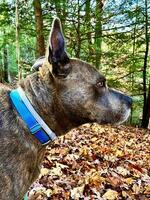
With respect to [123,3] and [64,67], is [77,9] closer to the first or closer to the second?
[123,3]

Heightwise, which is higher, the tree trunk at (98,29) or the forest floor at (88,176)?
the tree trunk at (98,29)

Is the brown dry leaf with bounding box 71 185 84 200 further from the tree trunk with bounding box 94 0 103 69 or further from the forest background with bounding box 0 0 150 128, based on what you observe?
the tree trunk with bounding box 94 0 103 69

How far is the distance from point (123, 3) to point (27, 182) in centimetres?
1194

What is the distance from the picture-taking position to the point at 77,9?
12.1 m

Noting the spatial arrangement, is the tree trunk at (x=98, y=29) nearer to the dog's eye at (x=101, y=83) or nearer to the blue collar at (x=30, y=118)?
the dog's eye at (x=101, y=83)

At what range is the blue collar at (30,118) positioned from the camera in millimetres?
2945

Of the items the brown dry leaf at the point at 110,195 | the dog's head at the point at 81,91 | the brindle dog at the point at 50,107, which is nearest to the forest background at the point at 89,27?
the brown dry leaf at the point at 110,195

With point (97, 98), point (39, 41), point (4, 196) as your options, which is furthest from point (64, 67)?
point (39, 41)

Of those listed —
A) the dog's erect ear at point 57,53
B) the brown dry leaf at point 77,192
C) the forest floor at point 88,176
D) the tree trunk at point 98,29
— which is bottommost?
the forest floor at point 88,176

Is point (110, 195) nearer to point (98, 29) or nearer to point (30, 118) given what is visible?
point (30, 118)

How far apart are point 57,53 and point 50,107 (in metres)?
0.50

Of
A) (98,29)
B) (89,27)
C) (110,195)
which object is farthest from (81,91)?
(98,29)

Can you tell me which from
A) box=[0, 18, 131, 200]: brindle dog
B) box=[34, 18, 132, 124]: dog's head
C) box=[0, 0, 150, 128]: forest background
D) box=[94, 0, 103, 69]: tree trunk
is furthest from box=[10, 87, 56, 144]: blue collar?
box=[94, 0, 103, 69]: tree trunk

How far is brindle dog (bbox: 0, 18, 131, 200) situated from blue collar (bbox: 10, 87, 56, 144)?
60 millimetres
